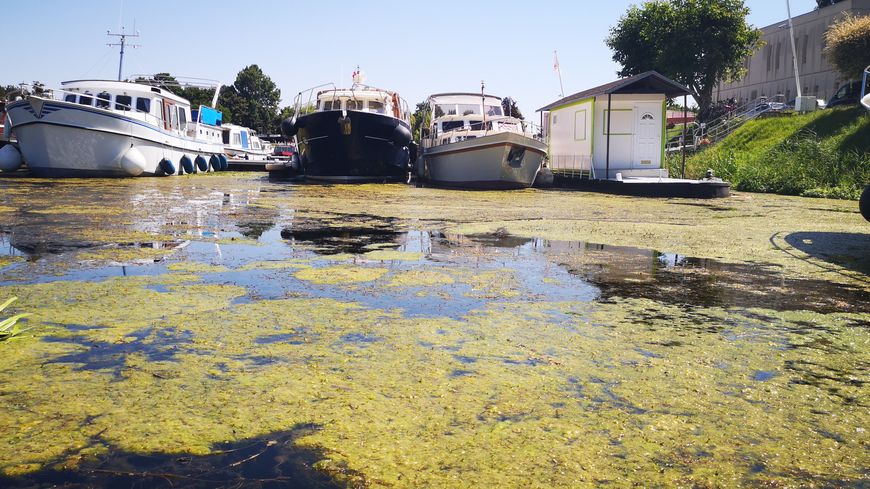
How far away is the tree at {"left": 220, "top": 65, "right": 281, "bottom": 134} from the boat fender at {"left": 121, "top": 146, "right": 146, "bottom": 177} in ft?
165

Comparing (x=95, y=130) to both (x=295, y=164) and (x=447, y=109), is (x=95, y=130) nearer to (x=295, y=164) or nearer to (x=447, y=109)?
(x=295, y=164)

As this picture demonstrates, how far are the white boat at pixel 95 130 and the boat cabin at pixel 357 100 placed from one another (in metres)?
5.28

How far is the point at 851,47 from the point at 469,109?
56.2 feet

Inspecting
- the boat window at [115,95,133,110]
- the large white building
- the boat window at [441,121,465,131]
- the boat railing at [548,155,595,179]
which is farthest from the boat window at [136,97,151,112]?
the large white building

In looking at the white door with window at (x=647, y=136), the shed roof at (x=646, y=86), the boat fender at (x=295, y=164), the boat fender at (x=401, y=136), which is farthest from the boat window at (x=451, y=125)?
the boat fender at (x=295, y=164)

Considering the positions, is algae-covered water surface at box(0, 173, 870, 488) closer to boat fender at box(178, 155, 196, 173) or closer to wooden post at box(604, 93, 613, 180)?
wooden post at box(604, 93, 613, 180)

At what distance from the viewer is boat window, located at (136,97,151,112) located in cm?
2136

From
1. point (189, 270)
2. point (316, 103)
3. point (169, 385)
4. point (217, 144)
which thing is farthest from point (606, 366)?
point (217, 144)

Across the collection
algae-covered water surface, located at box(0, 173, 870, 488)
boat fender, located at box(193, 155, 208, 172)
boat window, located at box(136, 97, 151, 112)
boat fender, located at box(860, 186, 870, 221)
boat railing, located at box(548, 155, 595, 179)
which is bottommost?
algae-covered water surface, located at box(0, 173, 870, 488)

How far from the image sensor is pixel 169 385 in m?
2.69

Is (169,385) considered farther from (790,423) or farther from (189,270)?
(189,270)

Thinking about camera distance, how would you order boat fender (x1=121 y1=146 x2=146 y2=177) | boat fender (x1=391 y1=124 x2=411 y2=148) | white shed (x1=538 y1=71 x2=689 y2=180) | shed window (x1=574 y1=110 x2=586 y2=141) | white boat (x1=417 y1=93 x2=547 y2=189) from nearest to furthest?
white shed (x1=538 y1=71 x2=689 y2=180) → white boat (x1=417 y1=93 x2=547 y2=189) → shed window (x1=574 y1=110 x2=586 y2=141) → boat fender (x1=391 y1=124 x2=411 y2=148) → boat fender (x1=121 y1=146 x2=146 y2=177)

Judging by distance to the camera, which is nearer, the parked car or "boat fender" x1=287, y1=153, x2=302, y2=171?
"boat fender" x1=287, y1=153, x2=302, y2=171

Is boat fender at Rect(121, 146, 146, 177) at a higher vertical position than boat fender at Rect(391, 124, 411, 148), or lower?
lower
